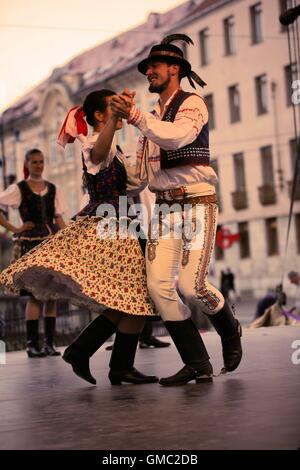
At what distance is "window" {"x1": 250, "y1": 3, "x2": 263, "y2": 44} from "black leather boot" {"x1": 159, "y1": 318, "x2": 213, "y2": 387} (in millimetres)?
39663

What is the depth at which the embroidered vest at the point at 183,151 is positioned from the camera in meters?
6.13

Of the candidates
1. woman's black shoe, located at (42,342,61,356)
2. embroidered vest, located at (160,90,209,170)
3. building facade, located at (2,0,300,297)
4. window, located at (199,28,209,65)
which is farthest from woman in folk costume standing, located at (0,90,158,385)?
window, located at (199,28,209,65)

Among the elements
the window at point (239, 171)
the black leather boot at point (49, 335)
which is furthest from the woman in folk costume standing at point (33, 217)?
the window at point (239, 171)

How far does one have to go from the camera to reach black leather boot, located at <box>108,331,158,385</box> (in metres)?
6.41

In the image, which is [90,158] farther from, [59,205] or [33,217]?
[59,205]

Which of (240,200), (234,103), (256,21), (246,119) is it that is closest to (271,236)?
(240,200)

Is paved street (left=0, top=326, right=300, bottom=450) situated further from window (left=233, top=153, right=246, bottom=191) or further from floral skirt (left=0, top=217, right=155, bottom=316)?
window (left=233, top=153, right=246, bottom=191)

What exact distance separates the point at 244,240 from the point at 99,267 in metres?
40.2

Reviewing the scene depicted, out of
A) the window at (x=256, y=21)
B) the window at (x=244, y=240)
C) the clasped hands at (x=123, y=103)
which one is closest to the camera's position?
the clasped hands at (x=123, y=103)

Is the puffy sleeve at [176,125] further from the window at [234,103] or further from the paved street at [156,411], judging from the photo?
the window at [234,103]

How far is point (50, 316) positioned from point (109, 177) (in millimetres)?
3705

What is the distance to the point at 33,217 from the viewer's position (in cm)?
978

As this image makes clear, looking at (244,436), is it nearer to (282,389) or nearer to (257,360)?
(282,389)

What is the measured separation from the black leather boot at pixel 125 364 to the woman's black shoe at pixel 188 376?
25 cm
